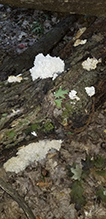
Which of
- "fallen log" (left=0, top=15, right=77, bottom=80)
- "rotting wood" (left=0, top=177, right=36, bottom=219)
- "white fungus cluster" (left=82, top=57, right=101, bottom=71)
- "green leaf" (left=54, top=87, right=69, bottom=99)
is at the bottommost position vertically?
"rotting wood" (left=0, top=177, right=36, bottom=219)

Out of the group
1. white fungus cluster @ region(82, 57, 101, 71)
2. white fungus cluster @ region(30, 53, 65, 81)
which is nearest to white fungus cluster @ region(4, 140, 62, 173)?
white fungus cluster @ region(30, 53, 65, 81)

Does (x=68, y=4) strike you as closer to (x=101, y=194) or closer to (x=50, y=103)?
(x=50, y=103)

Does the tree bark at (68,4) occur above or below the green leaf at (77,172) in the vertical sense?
above

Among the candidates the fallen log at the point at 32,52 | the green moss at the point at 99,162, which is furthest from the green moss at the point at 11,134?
the green moss at the point at 99,162

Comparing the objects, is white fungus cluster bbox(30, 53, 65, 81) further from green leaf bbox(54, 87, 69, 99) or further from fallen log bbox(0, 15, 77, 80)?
fallen log bbox(0, 15, 77, 80)

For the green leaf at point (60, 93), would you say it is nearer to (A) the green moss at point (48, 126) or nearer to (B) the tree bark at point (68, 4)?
(A) the green moss at point (48, 126)

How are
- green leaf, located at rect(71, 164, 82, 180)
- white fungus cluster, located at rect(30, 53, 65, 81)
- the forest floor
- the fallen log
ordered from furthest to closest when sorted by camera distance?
the fallen log → green leaf, located at rect(71, 164, 82, 180) → the forest floor → white fungus cluster, located at rect(30, 53, 65, 81)

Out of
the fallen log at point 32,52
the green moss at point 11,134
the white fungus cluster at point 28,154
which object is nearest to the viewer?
the green moss at point 11,134

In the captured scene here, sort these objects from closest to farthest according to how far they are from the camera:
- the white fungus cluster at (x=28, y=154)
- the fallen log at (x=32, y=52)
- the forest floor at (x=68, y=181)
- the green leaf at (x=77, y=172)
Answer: the white fungus cluster at (x=28, y=154) < the forest floor at (x=68, y=181) < the green leaf at (x=77, y=172) < the fallen log at (x=32, y=52)

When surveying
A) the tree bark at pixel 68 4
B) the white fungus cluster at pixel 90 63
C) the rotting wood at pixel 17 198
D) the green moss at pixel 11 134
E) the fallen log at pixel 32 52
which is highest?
the fallen log at pixel 32 52
